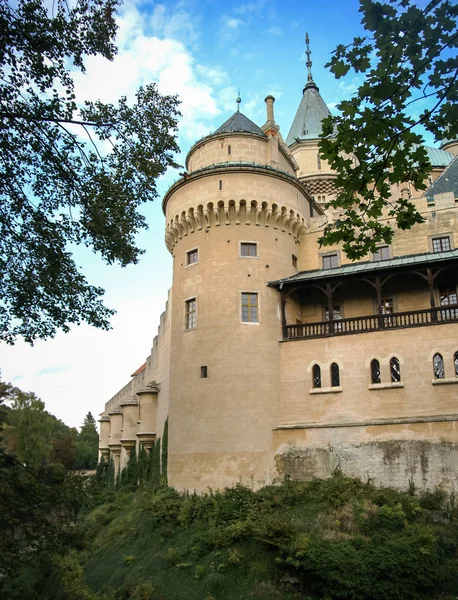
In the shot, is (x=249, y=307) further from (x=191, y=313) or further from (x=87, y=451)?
(x=87, y=451)

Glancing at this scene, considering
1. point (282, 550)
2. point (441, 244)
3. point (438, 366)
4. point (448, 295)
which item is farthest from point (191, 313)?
point (441, 244)

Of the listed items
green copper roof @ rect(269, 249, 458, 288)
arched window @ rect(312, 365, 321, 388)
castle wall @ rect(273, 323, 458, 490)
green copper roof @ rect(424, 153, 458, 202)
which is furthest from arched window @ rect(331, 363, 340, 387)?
green copper roof @ rect(424, 153, 458, 202)

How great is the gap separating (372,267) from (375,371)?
4.58 meters

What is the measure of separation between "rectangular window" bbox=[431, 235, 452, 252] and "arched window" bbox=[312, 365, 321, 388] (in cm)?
812

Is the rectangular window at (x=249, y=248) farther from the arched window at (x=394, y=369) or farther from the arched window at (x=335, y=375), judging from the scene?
the arched window at (x=394, y=369)

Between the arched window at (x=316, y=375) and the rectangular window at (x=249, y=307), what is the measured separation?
341 centimetres

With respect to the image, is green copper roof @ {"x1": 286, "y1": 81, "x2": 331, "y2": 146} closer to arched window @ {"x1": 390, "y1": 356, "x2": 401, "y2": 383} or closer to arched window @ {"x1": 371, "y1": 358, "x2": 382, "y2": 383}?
arched window @ {"x1": 371, "y1": 358, "x2": 382, "y2": 383}

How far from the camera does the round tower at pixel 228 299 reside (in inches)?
925

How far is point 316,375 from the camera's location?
2425 cm

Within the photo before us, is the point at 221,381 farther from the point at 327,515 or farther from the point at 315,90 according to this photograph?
the point at 315,90

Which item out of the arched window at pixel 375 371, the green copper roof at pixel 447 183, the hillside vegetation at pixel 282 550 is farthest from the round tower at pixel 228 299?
the green copper roof at pixel 447 183

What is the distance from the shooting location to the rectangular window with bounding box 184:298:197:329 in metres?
25.9

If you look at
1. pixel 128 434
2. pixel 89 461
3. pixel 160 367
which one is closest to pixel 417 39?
pixel 160 367

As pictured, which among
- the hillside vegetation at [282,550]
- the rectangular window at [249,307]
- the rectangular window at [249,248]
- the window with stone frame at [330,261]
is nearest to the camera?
the hillside vegetation at [282,550]
